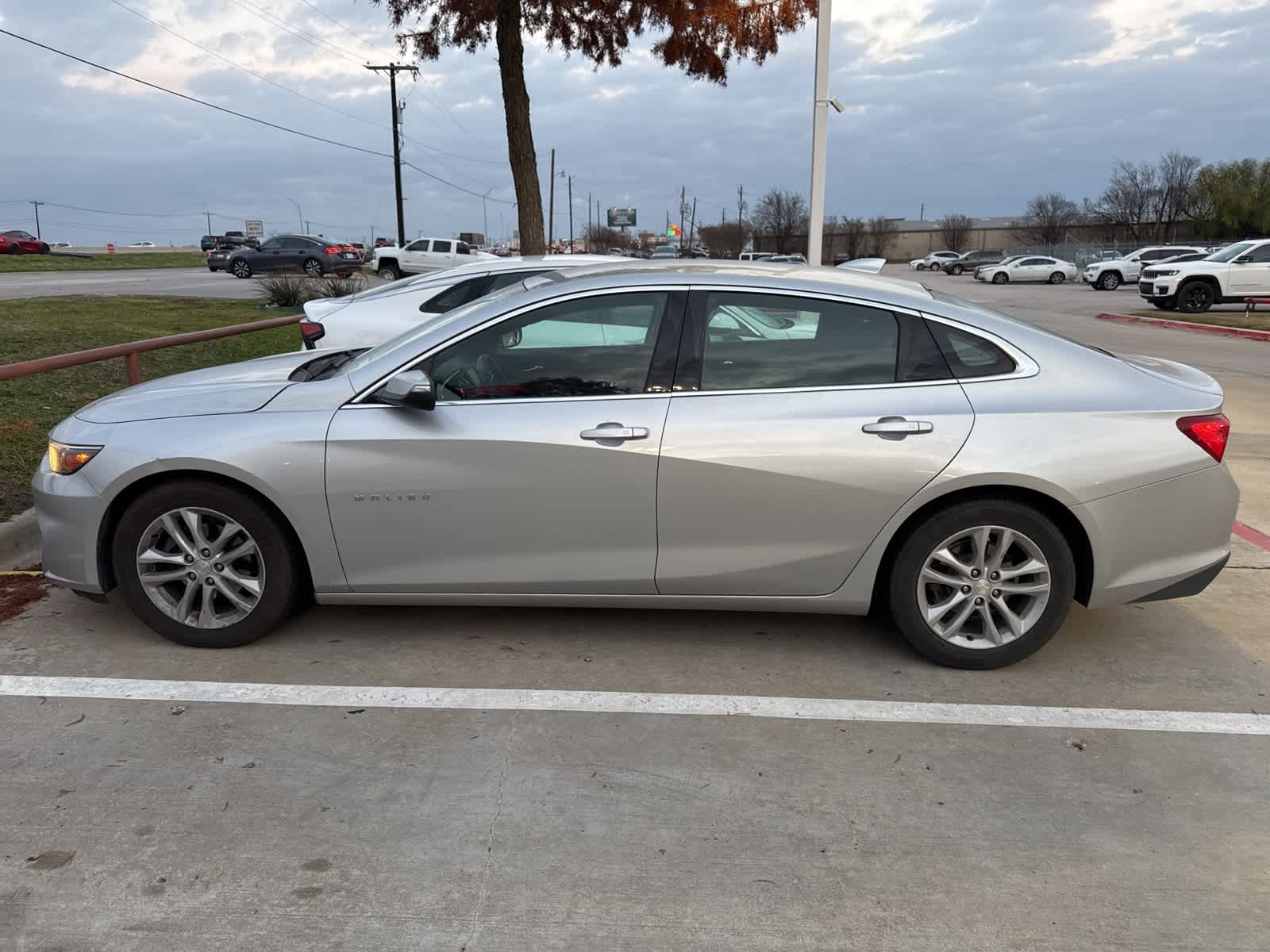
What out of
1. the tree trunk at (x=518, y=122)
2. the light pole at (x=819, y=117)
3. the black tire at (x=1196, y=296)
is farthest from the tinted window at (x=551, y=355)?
the black tire at (x=1196, y=296)

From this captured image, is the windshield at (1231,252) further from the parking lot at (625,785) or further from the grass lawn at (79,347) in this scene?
the parking lot at (625,785)

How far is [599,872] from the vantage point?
277 cm

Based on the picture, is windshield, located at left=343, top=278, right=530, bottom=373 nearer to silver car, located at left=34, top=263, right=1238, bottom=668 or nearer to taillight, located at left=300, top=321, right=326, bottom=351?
silver car, located at left=34, top=263, right=1238, bottom=668

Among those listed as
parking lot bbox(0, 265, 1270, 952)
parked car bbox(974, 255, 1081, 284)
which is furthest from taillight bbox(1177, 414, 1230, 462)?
parked car bbox(974, 255, 1081, 284)

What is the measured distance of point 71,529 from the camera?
13.5 feet

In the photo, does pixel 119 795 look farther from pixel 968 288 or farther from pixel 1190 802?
pixel 968 288

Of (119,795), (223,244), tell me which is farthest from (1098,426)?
(223,244)

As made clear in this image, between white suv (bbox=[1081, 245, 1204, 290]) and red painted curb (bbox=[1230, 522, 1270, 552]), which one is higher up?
white suv (bbox=[1081, 245, 1204, 290])

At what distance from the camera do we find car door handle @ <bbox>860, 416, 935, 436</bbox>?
12.7 ft

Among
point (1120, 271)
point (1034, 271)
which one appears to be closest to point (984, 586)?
point (1120, 271)

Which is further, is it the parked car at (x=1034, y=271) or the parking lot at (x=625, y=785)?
the parked car at (x=1034, y=271)

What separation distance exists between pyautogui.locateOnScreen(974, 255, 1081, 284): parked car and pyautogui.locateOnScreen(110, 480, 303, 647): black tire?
52.6m

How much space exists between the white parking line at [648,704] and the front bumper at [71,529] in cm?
44

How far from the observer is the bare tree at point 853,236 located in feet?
320
